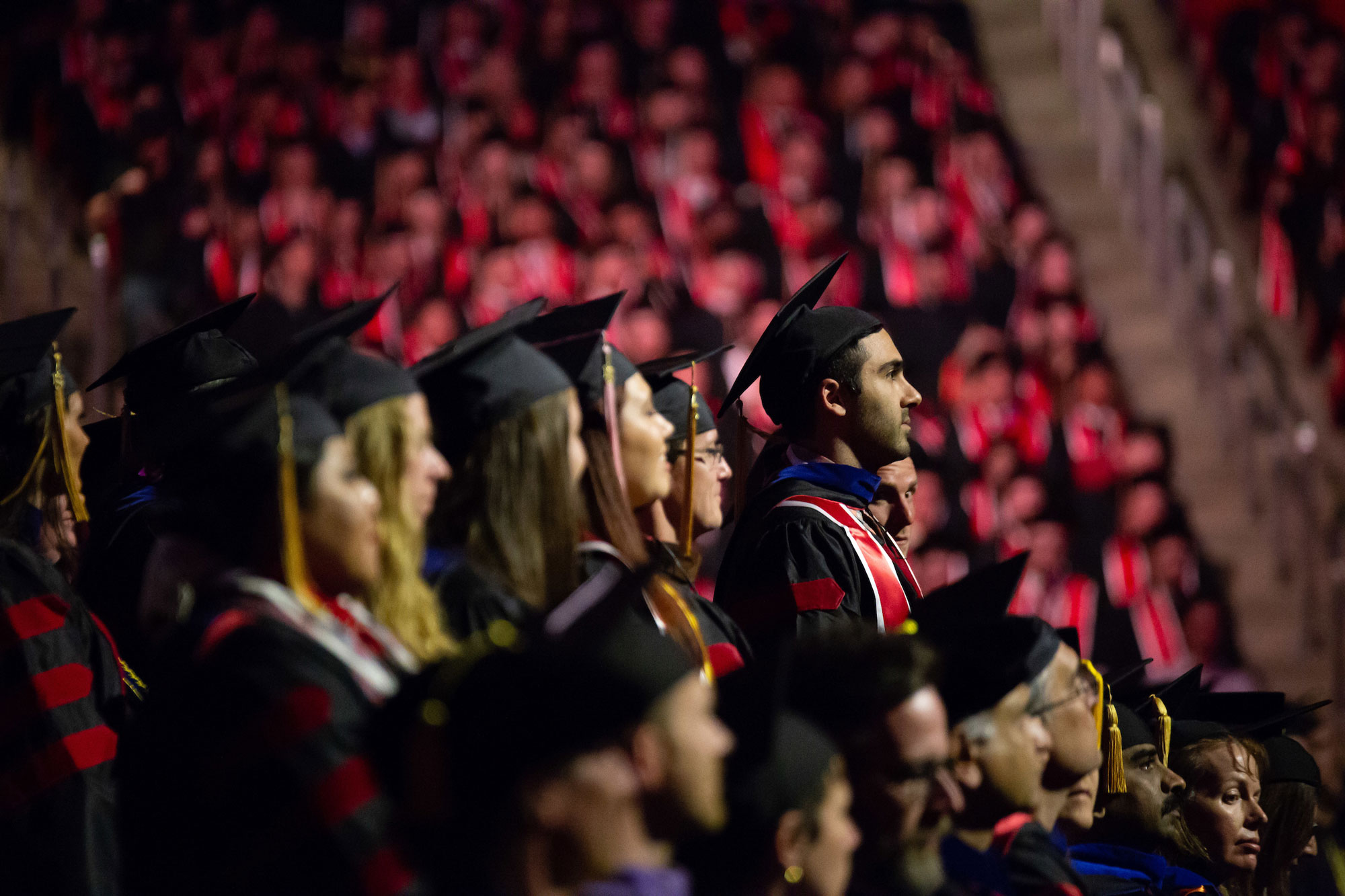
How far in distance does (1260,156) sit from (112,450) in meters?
7.81

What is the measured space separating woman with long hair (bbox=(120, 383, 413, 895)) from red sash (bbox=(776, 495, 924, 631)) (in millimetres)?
1253

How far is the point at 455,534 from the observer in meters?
2.03

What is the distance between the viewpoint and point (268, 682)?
1506 millimetres

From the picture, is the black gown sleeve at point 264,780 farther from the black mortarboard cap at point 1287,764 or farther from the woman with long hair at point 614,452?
the black mortarboard cap at point 1287,764

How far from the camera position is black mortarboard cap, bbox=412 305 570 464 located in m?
2.01

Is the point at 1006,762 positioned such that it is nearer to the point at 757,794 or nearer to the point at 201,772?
the point at 757,794

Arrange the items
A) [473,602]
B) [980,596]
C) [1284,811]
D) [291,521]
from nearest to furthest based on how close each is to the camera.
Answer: [291,521]
[473,602]
[980,596]
[1284,811]

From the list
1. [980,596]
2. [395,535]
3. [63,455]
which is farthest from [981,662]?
[63,455]

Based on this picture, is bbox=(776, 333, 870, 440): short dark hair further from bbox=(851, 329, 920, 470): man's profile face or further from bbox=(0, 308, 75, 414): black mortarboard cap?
bbox=(0, 308, 75, 414): black mortarboard cap

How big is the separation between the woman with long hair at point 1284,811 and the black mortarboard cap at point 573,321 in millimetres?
1911

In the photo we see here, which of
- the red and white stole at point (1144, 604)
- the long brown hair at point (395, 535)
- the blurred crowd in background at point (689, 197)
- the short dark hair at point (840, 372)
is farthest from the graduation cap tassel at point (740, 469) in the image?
the red and white stole at point (1144, 604)

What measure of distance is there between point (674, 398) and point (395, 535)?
59.6 inches

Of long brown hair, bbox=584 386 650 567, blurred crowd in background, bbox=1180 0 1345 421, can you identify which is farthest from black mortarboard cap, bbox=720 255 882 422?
blurred crowd in background, bbox=1180 0 1345 421

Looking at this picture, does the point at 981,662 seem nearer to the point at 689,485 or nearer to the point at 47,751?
the point at 689,485
